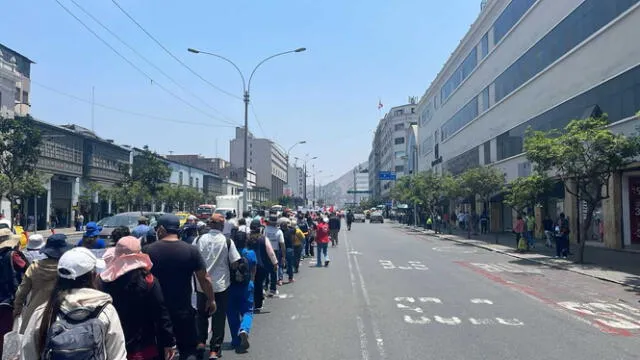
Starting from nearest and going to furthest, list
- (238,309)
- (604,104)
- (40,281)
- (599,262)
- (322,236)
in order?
(40,281)
(238,309)
(322,236)
(599,262)
(604,104)

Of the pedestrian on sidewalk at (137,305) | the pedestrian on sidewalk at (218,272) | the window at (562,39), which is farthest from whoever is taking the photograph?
the window at (562,39)

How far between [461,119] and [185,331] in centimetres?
4824

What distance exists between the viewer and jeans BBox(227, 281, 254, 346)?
7.19 meters

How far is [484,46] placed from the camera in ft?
143

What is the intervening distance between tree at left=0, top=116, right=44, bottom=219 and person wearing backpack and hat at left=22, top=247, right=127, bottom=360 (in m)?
29.1

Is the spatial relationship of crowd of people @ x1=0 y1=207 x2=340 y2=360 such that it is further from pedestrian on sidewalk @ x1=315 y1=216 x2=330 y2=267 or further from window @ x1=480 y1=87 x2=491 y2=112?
window @ x1=480 y1=87 x2=491 y2=112

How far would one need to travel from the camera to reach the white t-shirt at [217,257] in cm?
675

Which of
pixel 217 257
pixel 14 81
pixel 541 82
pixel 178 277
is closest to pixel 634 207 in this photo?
pixel 541 82

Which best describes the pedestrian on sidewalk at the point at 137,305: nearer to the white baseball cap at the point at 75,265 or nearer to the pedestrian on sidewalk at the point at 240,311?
the white baseball cap at the point at 75,265

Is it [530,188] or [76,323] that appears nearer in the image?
[76,323]

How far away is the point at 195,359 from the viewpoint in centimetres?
559

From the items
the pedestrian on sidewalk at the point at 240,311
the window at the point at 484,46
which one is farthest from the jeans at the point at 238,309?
the window at the point at 484,46

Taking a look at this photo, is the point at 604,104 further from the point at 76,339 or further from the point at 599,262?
the point at 76,339

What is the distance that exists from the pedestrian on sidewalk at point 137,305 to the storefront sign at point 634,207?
23.7m
